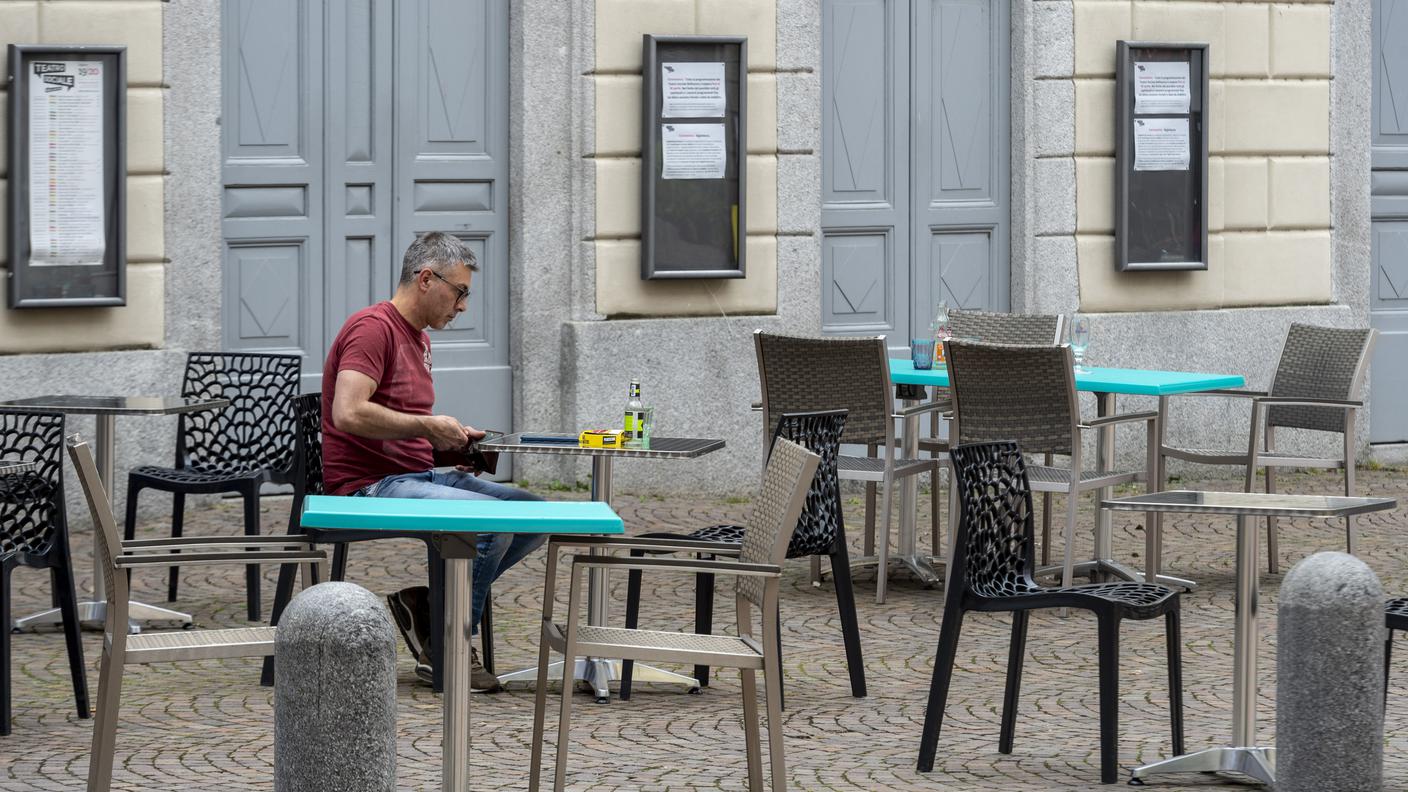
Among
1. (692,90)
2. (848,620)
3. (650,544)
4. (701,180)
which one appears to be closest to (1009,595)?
(650,544)

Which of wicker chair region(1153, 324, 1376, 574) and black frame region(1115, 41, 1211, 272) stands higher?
black frame region(1115, 41, 1211, 272)

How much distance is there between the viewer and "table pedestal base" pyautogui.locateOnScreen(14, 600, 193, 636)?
807 centimetres

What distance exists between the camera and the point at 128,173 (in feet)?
34.9

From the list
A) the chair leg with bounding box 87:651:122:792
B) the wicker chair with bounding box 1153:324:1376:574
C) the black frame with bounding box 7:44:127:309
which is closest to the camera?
the chair leg with bounding box 87:651:122:792

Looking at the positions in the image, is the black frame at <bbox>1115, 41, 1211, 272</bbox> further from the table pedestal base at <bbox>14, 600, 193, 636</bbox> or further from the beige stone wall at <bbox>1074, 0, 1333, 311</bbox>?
the table pedestal base at <bbox>14, 600, 193, 636</bbox>

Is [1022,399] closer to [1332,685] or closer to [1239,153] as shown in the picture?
[1332,685]

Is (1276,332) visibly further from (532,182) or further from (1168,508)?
(1168,508)

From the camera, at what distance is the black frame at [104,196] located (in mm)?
10203

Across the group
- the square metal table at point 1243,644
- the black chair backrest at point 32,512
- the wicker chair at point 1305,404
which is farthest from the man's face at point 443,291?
the wicker chair at point 1305,404

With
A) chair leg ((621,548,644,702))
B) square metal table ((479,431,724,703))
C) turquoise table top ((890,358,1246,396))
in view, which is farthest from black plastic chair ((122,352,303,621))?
turquoise table top ((890,358,1246,396))

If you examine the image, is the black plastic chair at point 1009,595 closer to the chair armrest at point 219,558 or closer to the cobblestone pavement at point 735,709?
the cobblestone pavement at point 735,709

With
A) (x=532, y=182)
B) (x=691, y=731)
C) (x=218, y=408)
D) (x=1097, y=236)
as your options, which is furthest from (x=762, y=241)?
(x=691, y=731)

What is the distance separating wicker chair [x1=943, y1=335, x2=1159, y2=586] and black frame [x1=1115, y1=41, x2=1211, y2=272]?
14.9ft

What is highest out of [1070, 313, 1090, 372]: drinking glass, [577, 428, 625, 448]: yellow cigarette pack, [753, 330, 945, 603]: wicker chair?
[1070, 313, 1090, 372]: drinking glass
